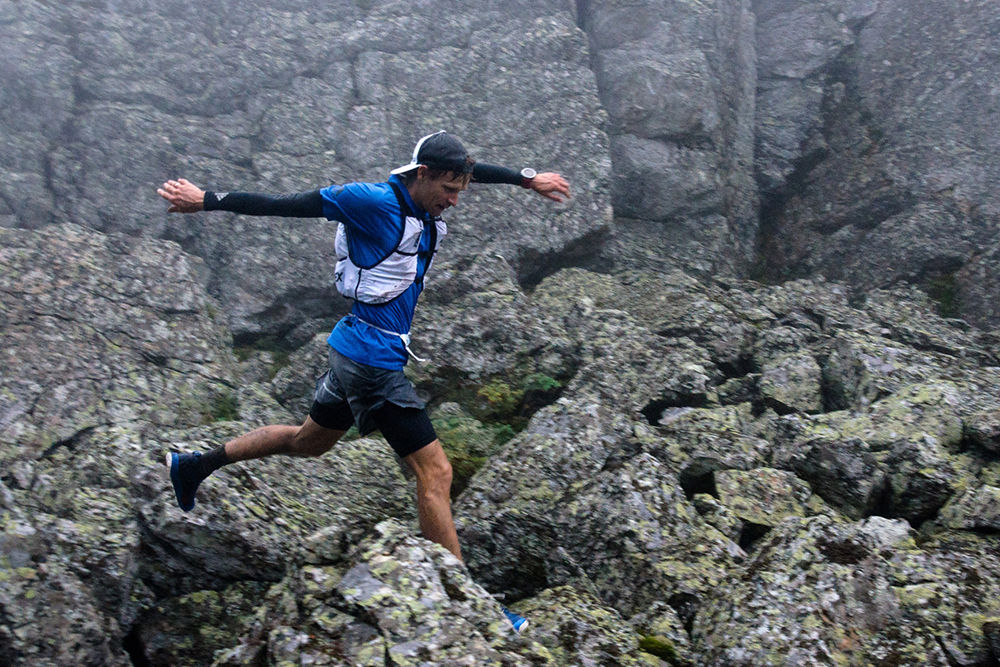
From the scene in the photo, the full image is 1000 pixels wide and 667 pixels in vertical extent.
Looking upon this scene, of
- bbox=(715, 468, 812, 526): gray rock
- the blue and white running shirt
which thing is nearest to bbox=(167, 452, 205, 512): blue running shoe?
the blue and white running shirt

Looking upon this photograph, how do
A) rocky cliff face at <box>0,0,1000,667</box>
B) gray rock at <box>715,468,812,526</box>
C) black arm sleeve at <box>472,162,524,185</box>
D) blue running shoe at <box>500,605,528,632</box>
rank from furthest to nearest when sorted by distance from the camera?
gray rock at <box>715,468,812,526</box> < black arm sleeve at <box>472,162,524,185</box> < rocky cliff face at <box>0,0,1000,667</box> < blue running shoe at <box>500,605,528,632</box>

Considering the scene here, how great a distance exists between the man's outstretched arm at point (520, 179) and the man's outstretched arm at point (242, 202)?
6.24 feet

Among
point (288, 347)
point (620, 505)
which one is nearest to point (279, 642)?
point (620, 505)

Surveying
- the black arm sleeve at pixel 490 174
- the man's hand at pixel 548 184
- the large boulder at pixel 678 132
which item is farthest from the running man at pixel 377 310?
the large boulder at pixel 678 132

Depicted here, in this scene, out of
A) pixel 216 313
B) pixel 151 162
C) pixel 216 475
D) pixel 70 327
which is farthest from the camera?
pixel 151 162

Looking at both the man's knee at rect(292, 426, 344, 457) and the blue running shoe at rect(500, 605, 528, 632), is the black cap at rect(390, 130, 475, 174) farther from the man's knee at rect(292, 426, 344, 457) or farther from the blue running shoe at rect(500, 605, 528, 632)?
the blue running shoe at rect(500, 605, 528, 632)

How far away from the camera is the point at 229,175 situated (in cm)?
1334

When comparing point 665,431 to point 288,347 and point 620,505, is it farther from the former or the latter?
point 288,347

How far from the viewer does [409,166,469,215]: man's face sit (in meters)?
6.15

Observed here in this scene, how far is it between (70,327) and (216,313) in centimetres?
232

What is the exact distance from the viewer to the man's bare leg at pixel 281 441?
6535mm

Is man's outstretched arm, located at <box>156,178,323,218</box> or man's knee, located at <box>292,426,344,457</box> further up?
man's outstretched arm, located at <box>156,178,323,218</box>

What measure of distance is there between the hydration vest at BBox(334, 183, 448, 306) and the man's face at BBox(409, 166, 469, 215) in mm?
134

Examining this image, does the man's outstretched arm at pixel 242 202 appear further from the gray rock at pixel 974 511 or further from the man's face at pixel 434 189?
the gray rock at pixel 974 511
